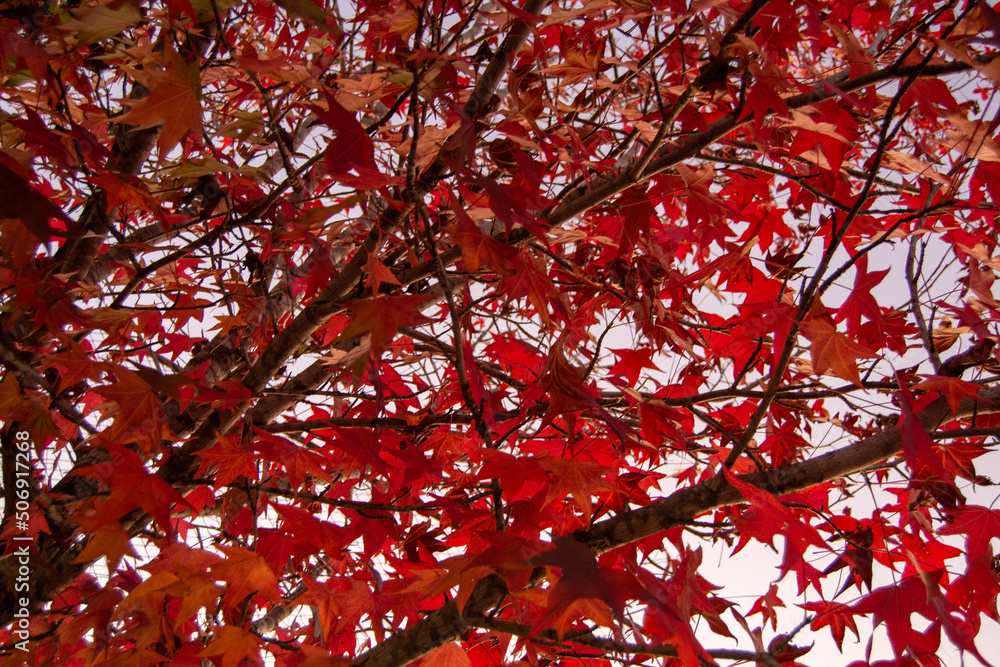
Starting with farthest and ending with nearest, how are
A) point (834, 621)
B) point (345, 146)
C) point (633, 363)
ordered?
point (633, 363)
point (834, 621)
point (345, 146)

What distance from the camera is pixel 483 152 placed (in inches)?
64.1

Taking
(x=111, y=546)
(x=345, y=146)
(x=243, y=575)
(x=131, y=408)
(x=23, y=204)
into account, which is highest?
(x=345, y=146)

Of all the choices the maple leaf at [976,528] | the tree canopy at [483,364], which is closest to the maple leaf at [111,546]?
the tree canopy at [483,364]

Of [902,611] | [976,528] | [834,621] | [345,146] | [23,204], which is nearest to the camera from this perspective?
[23,204]

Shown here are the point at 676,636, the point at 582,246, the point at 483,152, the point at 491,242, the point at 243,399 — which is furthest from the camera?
the point at 582,246

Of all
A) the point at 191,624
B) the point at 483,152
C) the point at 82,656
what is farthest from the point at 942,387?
the point at 82,656

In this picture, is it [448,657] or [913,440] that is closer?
[913,440]

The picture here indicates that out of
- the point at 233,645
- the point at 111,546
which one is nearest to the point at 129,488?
the point at 111,546

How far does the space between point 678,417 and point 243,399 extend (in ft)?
3.57

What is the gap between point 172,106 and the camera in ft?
3.80

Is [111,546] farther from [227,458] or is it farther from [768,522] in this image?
[768,522]

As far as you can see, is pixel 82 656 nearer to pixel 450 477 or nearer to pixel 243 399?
pixel 243 399

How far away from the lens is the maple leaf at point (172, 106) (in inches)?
44.6

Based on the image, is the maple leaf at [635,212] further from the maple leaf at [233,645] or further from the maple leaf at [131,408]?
the maple leaf at [233,645]
